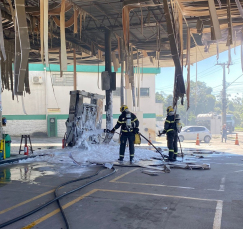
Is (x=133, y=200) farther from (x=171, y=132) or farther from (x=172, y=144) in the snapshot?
(x=171, y=132)

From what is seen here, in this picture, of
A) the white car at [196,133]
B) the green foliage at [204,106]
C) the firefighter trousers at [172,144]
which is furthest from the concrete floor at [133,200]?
the green foliage at [204,106]

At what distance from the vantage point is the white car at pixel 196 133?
26.9 meters

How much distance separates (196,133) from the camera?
27.2m

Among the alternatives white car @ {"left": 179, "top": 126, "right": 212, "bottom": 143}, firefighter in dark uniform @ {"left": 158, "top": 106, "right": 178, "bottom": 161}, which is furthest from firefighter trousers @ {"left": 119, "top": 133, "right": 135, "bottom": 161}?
white car @ {"left": 179, "top": 126, "right": 212, "bottom": 143}

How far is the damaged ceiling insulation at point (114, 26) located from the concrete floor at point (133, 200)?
7.46ft

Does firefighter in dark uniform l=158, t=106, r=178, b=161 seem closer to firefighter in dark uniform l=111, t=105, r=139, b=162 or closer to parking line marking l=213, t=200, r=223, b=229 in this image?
firefighter in dark uniform l=111, t=105, r=139, b=162

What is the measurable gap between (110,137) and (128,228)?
32.8 ft

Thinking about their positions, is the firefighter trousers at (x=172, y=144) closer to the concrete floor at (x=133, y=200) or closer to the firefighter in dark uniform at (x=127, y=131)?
the firefighter in dark uniform at (x=127, y=131)

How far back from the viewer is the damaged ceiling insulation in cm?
622

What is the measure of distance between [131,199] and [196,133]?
23.1 metres

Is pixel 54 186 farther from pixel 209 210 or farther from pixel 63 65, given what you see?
pixel 209 210

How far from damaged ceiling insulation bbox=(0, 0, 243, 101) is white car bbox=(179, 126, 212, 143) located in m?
9.67

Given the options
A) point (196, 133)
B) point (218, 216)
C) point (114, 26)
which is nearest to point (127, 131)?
point (218, 216)

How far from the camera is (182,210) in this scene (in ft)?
15.4
